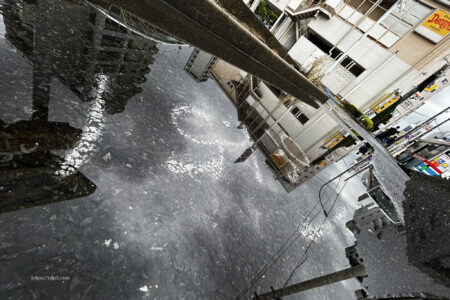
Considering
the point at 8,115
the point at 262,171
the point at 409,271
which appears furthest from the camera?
the point at 262,171

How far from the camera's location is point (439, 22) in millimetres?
8609

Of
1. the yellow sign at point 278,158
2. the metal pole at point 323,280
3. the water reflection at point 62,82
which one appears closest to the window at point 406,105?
the yellow sign at point 278,158

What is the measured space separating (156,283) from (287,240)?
4.15 meters

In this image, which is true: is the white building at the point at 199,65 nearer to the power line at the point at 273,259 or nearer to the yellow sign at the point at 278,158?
the yellow sign at the point at 278,158

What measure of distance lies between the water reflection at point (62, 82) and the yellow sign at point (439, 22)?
13.5 m

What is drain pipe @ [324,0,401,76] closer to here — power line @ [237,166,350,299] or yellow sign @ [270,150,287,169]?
yellow sign @ [270,150,287,169]

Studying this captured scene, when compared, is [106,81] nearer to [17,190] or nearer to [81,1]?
[17,190]

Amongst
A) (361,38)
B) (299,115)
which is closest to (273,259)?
(299,115)

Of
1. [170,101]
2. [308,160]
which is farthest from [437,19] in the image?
[170,101]

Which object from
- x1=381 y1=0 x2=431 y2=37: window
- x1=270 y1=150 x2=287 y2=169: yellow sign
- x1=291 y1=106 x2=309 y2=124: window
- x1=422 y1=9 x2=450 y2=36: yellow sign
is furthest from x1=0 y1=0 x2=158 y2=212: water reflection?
x1=422 y1=9 x2=450 y2=36: yellow sign

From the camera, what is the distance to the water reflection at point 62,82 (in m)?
2.17

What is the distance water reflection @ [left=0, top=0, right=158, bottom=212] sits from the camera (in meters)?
2.17

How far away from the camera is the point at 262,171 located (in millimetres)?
6750

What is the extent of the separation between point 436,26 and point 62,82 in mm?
15294
